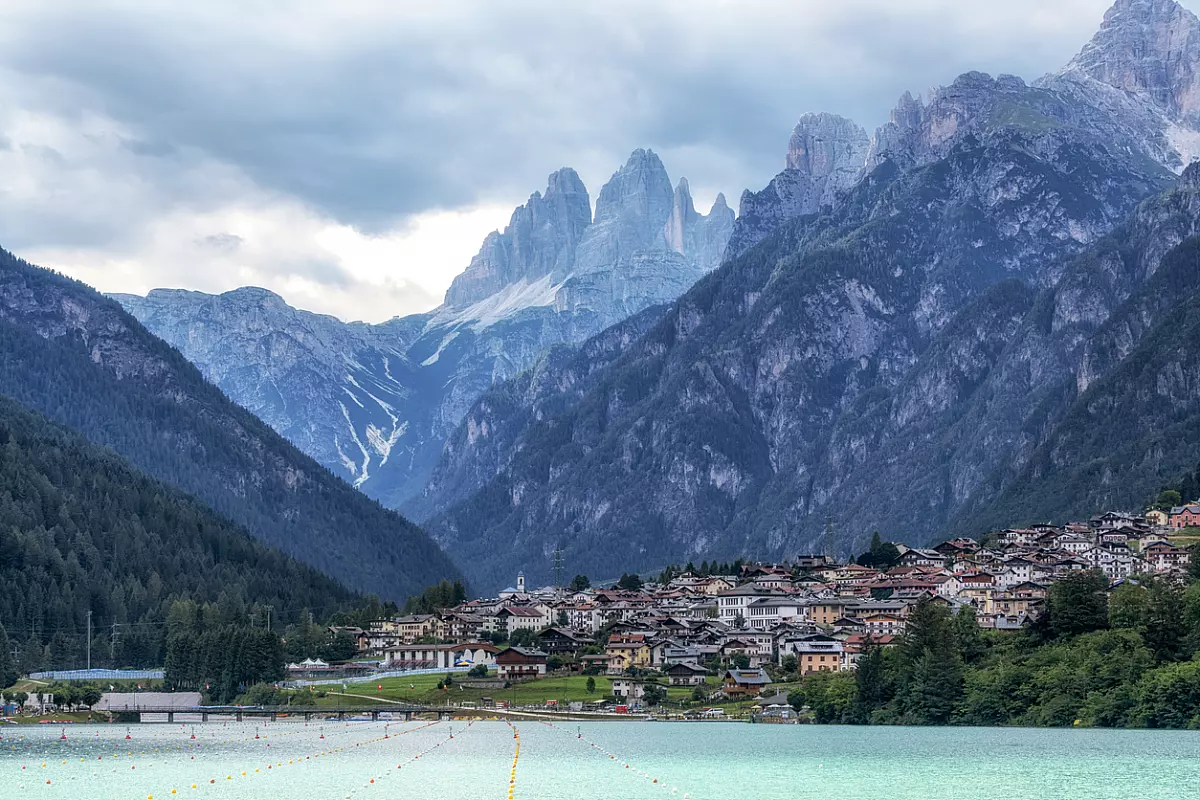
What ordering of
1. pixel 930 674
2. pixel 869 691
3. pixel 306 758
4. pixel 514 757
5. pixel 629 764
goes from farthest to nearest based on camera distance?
1. pixel 869 691
2. pixel 930 674
3. pixel 306 758
4. pixel 514 757
5. pixel 629 764

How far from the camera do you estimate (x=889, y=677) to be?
192 meters

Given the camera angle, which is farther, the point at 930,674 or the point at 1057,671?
the point at 930,674

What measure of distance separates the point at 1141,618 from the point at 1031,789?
216ft

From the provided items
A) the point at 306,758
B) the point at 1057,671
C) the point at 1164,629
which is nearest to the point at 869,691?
the point at 1057,671

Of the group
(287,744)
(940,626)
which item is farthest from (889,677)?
(287,744)

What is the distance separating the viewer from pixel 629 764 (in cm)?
14662

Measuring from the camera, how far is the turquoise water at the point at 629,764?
409 ft

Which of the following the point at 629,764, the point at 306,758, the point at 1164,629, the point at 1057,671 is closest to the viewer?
the point at 629,764

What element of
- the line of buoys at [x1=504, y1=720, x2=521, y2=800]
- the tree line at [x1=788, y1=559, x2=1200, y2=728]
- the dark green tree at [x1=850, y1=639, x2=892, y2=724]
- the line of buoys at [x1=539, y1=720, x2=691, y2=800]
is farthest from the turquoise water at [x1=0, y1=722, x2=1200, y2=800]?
the dark green tree at [x1=850, y1=639, x2=892, y2=724]

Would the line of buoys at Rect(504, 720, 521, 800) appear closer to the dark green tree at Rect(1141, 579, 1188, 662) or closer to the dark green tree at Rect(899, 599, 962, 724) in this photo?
the dark green tree at Rect(899, 599, 962, 724)

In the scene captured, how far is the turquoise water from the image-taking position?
4906 inches

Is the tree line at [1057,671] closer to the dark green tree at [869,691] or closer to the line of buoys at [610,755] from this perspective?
the dark green tree at [869,691]

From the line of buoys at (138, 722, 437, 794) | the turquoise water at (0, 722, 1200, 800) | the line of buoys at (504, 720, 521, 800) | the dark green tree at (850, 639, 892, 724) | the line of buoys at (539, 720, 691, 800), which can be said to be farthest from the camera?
the dark green tree at (850, 639, 892, 724)

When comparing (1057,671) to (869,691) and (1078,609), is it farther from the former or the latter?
(869,691)
